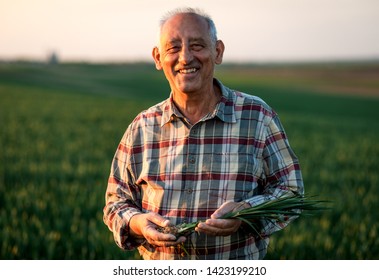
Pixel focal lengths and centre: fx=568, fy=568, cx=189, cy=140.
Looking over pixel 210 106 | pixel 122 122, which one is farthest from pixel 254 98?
pixel 122 122

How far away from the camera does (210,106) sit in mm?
2180

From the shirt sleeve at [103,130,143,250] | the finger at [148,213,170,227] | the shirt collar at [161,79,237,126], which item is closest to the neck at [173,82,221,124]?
the shirt collar at [161,79,237,126]

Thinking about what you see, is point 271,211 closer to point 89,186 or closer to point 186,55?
point 186,55

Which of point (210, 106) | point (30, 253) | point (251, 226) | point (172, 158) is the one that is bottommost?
point (30, 253)

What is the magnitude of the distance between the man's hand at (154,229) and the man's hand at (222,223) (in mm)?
102

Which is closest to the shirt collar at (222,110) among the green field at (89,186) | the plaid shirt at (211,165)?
the plaid shirt at (211,165)

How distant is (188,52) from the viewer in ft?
6.82

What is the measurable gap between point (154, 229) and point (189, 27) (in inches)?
29.3

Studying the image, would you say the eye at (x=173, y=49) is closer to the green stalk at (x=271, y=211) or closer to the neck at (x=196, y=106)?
the neck at (x=196, y=106)

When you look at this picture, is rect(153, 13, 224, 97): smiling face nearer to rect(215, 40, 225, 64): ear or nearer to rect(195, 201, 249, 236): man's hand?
rect(215, 40, 225, 64): ear

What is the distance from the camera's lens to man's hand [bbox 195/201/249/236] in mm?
1985

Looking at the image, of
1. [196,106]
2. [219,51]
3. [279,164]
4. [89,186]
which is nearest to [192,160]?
[196,106]
